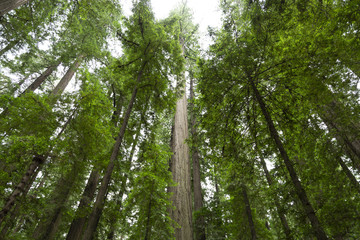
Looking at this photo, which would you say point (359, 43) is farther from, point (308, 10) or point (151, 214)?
point (151, 214)

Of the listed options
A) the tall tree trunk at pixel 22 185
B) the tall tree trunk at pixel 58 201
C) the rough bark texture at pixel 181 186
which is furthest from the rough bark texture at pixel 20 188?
the rough bark texture at pixel 181 186

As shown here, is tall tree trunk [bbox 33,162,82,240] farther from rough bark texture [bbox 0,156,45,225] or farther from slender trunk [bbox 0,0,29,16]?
slender trunk [bbox 0,0,29,16]

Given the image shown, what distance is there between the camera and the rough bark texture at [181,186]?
4.64 metres

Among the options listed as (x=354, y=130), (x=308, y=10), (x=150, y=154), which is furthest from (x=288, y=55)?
(x=150, y=154)

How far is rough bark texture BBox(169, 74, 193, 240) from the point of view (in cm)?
464

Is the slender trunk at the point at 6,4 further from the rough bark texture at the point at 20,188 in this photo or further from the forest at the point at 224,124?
the rough bark texture at the point at 20,188

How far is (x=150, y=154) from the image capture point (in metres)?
4.80

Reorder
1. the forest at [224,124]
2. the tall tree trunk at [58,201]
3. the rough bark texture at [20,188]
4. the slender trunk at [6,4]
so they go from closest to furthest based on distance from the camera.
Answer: the forest at [224,124], the rough bark texture at [20,188], the slender trunk at [6,4], the tall tree trunk at [58,201]

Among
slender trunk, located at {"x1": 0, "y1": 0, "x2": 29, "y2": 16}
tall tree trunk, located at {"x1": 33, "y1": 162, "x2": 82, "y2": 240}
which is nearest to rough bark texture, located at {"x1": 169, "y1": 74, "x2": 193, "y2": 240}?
tall tree trunk, located at {"x1": 33, "y1": 162, "x2": 82, "y2": 240}

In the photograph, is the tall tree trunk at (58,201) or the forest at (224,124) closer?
the forest at (224,124)

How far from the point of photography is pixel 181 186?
5.42 metres

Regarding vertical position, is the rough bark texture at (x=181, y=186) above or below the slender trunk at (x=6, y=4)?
below

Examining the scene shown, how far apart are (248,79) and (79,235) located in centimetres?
736

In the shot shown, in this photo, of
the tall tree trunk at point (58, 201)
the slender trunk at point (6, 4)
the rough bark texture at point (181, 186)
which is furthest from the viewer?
the tall tree trunk at point (58, 201)
